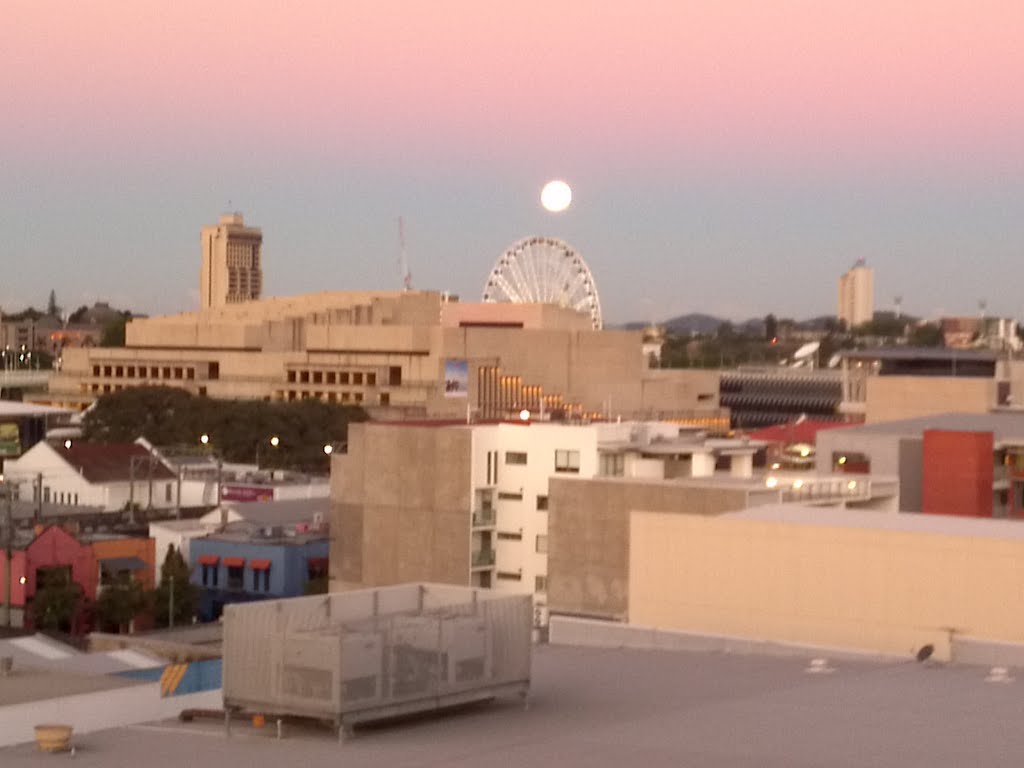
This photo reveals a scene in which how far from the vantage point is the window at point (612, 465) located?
37.7 meters

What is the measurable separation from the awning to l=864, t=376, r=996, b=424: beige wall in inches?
695

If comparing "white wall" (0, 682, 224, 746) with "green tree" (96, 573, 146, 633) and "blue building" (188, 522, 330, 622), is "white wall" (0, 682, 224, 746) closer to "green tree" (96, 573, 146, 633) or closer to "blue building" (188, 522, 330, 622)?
"green tree" (96, 573, 146, 633)

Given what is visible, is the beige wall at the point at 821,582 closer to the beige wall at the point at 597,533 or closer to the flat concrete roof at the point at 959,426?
the beige wall at the point at 597,533

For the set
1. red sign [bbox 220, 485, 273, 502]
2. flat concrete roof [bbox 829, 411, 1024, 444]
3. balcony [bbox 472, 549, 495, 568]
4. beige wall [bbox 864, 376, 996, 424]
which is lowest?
balcony [bbox 472, 549, 495, 568]

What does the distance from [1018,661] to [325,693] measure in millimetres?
5687

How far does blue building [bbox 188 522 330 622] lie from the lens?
135 ft

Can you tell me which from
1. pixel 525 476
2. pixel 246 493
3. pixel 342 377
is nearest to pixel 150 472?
pixel 246 493

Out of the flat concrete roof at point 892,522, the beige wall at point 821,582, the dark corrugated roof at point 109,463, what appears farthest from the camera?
the dark corrugated roof at point 109,463

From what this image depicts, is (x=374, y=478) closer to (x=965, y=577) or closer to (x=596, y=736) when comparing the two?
(x=965, y=577)

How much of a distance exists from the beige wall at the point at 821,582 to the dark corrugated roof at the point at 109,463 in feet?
114

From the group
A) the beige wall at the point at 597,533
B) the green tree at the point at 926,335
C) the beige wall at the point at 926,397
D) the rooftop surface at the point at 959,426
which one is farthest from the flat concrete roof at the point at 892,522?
the green tree at the point at 926,335

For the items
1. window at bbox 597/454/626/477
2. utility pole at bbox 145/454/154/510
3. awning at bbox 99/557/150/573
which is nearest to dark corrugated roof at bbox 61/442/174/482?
utility pole at bbox 145/454/154/510

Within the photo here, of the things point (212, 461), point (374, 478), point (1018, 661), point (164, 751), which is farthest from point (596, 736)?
point (212, 461)

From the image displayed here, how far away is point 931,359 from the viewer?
68.5 meters
